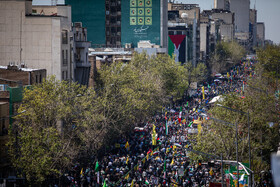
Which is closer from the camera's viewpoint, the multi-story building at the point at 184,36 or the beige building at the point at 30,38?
the beige building at the point at 30,38

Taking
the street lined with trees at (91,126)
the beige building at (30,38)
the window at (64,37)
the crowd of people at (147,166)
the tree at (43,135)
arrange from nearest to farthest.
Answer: the tree at (43,135), the street lined with trees at (91,126), the crowd of people at (147,166), the beige building at (30,38), the window at (64,37)

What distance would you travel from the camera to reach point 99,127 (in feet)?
180

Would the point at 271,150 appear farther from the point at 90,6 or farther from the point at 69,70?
the point at 90,6

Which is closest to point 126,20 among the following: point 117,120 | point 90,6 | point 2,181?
point 90,6

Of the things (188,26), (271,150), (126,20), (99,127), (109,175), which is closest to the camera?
(109,175)

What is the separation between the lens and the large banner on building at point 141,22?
428 feet

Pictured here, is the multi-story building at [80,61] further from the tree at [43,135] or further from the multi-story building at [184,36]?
the multi-story building at [184,36]

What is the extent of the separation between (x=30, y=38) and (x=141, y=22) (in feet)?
238

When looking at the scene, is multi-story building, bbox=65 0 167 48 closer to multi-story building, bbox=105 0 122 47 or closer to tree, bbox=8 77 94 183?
multi-story building, bbox=105 0 122 47

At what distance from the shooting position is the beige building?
2393 inches

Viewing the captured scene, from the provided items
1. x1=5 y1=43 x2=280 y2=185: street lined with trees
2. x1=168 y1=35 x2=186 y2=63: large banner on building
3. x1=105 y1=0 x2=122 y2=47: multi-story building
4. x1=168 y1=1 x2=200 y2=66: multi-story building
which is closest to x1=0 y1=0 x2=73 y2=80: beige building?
x1=5 y1=43 x2=280 y2=185: street lined with trees

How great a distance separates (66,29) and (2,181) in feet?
101

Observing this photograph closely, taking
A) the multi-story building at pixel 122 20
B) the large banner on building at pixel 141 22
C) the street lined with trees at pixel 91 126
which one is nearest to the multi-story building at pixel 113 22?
the multi-story building at pixel 122 20

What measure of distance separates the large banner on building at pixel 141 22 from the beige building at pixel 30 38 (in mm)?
69827
